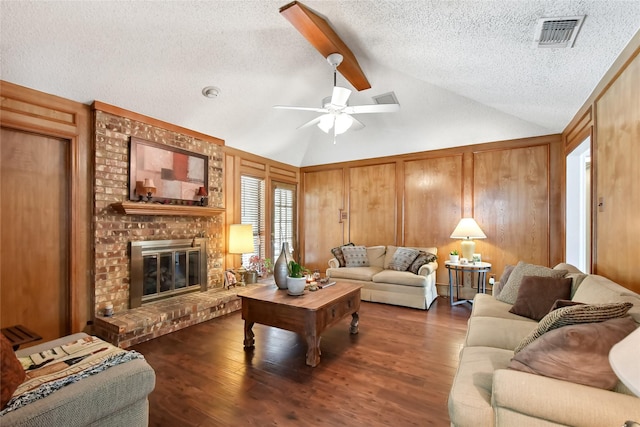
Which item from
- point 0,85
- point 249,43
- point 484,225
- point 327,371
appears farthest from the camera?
point 484,225

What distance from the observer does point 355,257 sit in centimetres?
518

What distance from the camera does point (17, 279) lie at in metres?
2.79

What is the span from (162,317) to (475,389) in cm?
313

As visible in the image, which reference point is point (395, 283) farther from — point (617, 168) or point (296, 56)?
point (296, 56)

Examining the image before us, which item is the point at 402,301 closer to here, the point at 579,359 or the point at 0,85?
the point at 579,359

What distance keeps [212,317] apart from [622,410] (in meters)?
3.79

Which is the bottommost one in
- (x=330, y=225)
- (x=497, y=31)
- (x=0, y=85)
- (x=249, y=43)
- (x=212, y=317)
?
(x=212, y=317)

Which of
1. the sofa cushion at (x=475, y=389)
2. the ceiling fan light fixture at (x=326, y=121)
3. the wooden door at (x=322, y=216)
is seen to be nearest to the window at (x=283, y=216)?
the wooden door at (x=322, y=216)

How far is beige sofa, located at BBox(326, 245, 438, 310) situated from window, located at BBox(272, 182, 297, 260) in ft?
5.02

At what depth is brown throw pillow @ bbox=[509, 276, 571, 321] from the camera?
2377 millimetres

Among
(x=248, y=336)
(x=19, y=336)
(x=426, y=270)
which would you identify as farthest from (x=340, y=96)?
(x=19, y=336)

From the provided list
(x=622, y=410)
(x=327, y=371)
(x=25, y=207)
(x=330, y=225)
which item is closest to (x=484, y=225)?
(x=330, y=225)

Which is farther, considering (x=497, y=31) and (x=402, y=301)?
(x=402, y=301)

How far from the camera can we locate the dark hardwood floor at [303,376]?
1907mm
